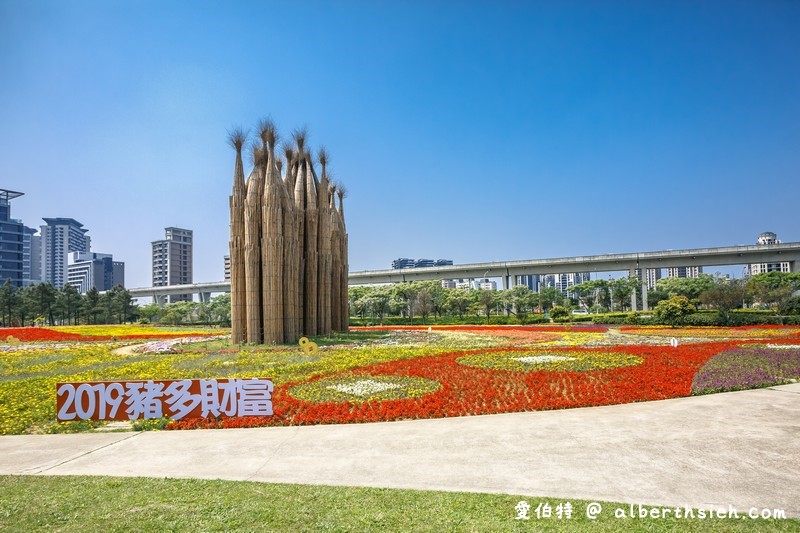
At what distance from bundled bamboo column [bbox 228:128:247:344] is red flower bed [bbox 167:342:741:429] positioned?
12295 millimetres

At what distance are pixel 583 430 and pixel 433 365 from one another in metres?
8.17

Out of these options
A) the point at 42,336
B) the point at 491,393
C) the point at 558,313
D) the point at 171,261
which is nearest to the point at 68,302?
the point at 42,336

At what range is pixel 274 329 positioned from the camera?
80.9ft

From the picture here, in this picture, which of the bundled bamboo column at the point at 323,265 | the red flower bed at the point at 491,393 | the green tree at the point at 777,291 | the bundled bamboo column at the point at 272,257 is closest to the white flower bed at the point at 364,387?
the red flower bed at the point at 491,393

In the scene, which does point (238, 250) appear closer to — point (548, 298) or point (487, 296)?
point (487, 296)

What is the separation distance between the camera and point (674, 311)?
119ft

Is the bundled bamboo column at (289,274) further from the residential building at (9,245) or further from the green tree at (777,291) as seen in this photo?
the residential building at (9,245)

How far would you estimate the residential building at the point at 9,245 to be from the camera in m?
116

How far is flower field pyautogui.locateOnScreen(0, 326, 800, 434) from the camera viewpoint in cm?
980

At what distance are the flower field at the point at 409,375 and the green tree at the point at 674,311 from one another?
44.0ft

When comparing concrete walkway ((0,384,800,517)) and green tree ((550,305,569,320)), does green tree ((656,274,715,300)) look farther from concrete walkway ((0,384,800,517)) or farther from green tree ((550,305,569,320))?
concrete walkway ((0,384,800,517))

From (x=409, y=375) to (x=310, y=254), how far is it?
16515 millimetres

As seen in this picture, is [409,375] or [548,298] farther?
[548,298]

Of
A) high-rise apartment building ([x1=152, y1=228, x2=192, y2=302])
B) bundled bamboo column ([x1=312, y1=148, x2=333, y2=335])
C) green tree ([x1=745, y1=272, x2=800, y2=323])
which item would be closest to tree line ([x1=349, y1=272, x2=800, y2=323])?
green tree ([x1=745, y1=272, x2=800, y2=323])
